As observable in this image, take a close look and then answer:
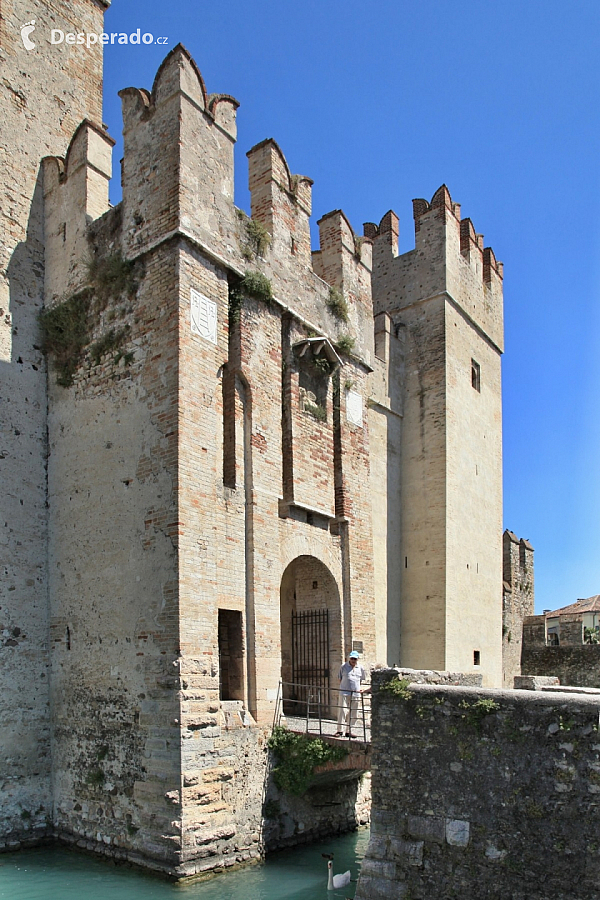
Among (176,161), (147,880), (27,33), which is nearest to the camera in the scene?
(147,880)

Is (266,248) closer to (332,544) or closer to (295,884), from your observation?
(332,544)

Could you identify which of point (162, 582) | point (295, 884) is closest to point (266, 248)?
point (162, 582)

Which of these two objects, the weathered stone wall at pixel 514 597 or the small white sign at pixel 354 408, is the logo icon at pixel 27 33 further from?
the weathered stone wall at pixel 514 597

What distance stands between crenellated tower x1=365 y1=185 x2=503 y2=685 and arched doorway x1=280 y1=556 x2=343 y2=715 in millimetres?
3670

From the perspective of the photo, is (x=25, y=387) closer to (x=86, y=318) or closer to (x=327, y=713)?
(x=86, y=318)

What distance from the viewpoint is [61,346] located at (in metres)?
12.6

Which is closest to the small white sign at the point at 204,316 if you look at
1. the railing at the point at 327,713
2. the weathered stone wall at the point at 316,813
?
the railing at the point at 327,713

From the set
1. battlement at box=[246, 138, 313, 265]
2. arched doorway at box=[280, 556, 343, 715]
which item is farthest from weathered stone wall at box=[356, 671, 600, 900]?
battlement at box=[246, 138, 313, 265]

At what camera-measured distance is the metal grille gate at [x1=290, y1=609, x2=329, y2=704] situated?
13.6m

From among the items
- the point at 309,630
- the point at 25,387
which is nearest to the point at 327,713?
the point at 309,630

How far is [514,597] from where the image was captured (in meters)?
22.8

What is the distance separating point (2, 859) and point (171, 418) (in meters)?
6.01

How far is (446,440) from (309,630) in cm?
570

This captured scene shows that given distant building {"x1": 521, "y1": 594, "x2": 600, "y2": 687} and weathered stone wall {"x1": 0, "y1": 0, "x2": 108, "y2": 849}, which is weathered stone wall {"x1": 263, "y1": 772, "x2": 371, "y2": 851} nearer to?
weathered stone wall {"x1": 0, "y1": 0, "x2": 108, "y2": 849}
